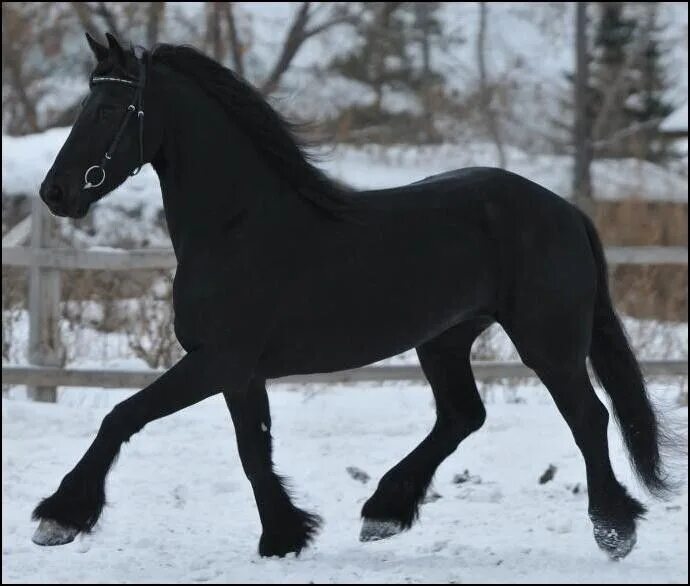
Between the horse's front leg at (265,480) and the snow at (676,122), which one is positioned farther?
the snow at (676,122)

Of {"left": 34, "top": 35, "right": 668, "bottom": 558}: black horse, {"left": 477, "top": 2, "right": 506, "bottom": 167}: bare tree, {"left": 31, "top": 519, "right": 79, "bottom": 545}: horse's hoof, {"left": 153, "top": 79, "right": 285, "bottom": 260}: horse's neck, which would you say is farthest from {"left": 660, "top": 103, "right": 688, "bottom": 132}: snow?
{"left": 31, "top": 519, "right": 79, "bottom": 545}: horse's hoof

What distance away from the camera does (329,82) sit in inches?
901

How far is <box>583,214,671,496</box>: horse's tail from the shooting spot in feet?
15.5

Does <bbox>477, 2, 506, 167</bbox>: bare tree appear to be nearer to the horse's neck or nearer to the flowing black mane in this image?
the flowing black mane

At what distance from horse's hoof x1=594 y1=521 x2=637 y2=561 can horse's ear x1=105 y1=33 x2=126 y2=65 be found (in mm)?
2584

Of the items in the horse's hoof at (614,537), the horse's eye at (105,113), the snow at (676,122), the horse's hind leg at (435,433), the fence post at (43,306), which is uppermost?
the horse's eye at (105,113)

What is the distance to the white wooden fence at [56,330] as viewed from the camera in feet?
25.7

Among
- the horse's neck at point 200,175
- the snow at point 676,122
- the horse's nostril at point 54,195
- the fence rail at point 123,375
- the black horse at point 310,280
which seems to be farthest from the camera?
the snow at point 676,122

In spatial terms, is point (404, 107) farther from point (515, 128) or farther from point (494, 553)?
point (494, 553)

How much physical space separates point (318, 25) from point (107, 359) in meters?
12.6

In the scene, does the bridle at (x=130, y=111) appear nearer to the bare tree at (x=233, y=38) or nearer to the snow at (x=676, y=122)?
the bare tree at (x=233, y=38)

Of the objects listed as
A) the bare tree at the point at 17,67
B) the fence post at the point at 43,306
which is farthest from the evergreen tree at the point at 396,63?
the fence post at the point at 43,306

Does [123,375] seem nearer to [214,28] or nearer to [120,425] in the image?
[120,425]

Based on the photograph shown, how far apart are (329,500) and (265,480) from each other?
174 cm
